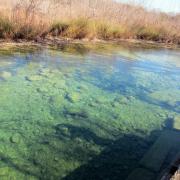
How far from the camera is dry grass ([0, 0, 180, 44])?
19.0ft

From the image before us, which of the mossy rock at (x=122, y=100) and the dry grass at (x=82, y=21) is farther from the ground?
the dry grass at (x=82, y=21)

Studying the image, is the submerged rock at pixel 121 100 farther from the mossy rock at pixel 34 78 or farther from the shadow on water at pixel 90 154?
the mossy rock at pixel 34 78

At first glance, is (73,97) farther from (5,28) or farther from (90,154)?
(5,28)

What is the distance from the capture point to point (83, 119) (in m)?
2.84

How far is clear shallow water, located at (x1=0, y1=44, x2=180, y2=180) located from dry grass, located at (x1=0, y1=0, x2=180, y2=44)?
0.92 metres

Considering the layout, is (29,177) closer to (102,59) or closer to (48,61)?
(48,61)

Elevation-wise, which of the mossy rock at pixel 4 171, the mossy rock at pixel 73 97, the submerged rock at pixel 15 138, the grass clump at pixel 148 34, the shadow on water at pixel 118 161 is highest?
the grass clump at pixel 148 34

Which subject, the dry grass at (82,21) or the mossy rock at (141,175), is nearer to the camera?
the mossy rock at (141,175)

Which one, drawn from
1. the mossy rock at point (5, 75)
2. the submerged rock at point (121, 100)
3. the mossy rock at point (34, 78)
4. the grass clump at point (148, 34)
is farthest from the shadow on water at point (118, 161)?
the grass clump at point (148, 34)

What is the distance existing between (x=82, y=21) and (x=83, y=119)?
15.7 ft

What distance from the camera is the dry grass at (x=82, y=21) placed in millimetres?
5801

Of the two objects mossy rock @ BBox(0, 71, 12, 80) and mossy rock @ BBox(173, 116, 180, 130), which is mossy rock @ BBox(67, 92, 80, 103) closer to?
mossy rock @ BBox(0, 71, 12, 80)

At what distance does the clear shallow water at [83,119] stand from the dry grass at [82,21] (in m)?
0.92

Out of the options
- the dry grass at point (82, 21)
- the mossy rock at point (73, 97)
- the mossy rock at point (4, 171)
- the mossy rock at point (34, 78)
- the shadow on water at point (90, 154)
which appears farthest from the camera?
the dry grass at point (82, 21)
